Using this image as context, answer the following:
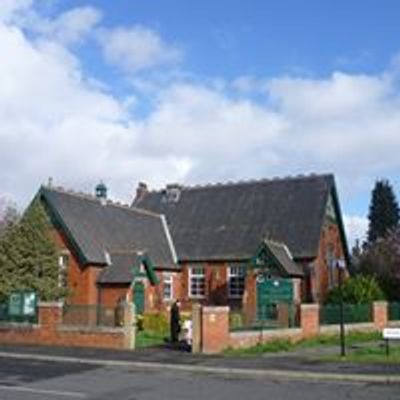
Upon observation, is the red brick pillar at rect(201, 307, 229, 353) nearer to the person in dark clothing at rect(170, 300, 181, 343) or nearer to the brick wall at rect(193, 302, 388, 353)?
the brick wall at rect(193, 302, 388, 353)

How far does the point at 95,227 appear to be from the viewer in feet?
139

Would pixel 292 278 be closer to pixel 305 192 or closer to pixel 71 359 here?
pixel 305 192

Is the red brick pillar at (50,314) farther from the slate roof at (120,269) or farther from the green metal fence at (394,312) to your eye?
the green metal fence at (394,312)

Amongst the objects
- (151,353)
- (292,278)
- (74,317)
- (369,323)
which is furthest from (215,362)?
(292,278)

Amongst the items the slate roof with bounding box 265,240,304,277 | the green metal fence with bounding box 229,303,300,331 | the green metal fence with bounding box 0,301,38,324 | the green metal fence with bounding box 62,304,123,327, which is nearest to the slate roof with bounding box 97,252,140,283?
the slate roof with bounding box 265,240,304,277

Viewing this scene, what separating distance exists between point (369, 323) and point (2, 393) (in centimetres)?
2436

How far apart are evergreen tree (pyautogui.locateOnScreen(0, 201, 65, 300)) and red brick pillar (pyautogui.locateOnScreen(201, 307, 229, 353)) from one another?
12060 millimetres

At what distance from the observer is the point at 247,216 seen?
158 feet

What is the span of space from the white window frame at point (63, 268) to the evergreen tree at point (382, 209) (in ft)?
178

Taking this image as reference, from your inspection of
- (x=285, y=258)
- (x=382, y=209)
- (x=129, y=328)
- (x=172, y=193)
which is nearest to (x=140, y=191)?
(x=172, y=193)

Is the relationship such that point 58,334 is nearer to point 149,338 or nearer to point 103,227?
point 149,338

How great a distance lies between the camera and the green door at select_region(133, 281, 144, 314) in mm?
39844

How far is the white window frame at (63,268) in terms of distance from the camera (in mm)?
38412

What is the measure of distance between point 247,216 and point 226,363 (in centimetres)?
2578
